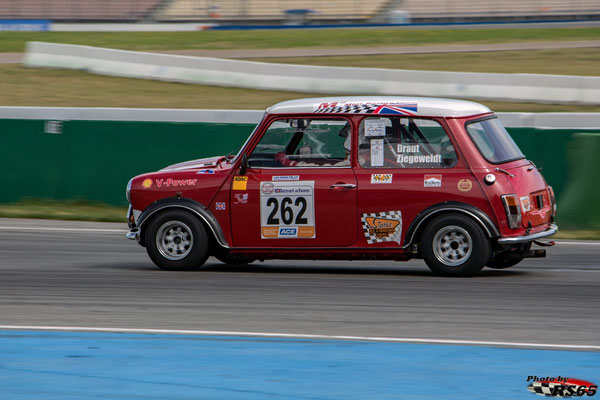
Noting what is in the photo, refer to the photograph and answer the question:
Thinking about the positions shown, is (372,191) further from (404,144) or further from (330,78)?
(330,78)

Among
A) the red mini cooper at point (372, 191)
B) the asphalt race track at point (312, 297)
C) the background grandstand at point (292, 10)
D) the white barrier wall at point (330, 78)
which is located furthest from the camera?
the background grandstand at point (292, 10)

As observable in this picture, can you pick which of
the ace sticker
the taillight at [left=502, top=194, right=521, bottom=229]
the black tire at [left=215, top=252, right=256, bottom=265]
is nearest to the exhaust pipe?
the taillight at [left=502, top=194, right=521, bottom=229]

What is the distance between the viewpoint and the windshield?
362 inches

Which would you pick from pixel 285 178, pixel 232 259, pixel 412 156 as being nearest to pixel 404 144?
pixel 412 156

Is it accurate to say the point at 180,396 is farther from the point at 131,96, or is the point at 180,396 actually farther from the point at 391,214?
the point at 131,96

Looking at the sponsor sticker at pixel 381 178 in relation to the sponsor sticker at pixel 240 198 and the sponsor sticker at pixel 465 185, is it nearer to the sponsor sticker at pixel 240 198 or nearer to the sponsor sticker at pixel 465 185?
the sponsor sticker at pixel 465 185

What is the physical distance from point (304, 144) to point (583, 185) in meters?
5.57

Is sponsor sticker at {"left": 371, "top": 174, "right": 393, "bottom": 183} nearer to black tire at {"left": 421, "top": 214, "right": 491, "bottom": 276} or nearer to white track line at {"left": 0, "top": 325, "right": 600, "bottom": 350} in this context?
black tire at {"left": 421, "top": 214, "right": 491, "bottom": 276}

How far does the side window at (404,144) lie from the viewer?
914cm

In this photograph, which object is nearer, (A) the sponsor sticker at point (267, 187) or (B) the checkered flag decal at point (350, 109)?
(B) the checkered flag decal at point (350, 109)

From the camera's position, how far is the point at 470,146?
9.10 metres

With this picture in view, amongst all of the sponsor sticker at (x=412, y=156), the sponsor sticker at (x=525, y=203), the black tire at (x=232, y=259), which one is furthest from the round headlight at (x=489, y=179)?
the black tire at (x=232, y=259)

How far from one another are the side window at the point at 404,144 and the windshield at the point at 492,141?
0.28 m

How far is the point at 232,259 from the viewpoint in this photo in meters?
10.2
